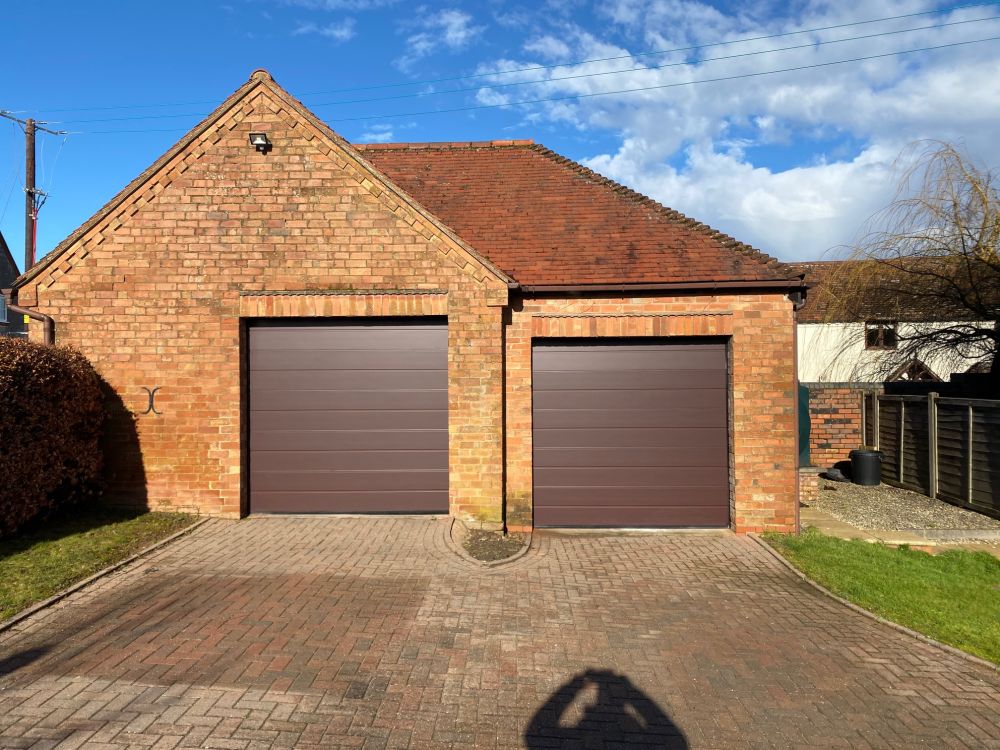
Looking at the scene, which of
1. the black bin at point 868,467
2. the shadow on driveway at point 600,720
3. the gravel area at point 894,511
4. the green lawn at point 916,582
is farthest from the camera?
the black bin at point 868,467

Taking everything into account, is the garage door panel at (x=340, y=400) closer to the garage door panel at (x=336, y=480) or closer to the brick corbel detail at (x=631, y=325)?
the garage door panel at (x=336, y=480)

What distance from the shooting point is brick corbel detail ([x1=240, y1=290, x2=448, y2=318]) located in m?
7.04

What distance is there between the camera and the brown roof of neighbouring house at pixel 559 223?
7.26 metres

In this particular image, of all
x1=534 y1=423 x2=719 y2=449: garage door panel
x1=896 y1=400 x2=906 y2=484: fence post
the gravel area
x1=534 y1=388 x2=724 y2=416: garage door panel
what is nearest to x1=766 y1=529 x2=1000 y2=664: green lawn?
the gravel area

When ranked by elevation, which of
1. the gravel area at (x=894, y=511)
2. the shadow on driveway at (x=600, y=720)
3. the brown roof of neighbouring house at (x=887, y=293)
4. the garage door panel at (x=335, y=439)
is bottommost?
the gravel area at (x=894, y=511)

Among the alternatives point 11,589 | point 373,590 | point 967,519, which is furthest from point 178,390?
point 967,519

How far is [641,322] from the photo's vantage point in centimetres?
713

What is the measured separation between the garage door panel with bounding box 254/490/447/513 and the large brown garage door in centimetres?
173

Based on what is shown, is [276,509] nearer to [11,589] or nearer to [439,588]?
[11,589]

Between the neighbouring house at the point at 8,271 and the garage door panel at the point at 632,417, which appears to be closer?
the garage door panel at the point at 632,417

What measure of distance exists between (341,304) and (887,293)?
1172cm

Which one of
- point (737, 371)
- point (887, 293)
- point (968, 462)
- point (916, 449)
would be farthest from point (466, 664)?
point (887, 293)

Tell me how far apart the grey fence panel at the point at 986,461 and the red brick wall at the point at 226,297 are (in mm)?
7371

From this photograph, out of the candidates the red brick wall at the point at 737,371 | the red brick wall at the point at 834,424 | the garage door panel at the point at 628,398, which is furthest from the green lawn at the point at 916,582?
the red brick wall at the point at 834,424
